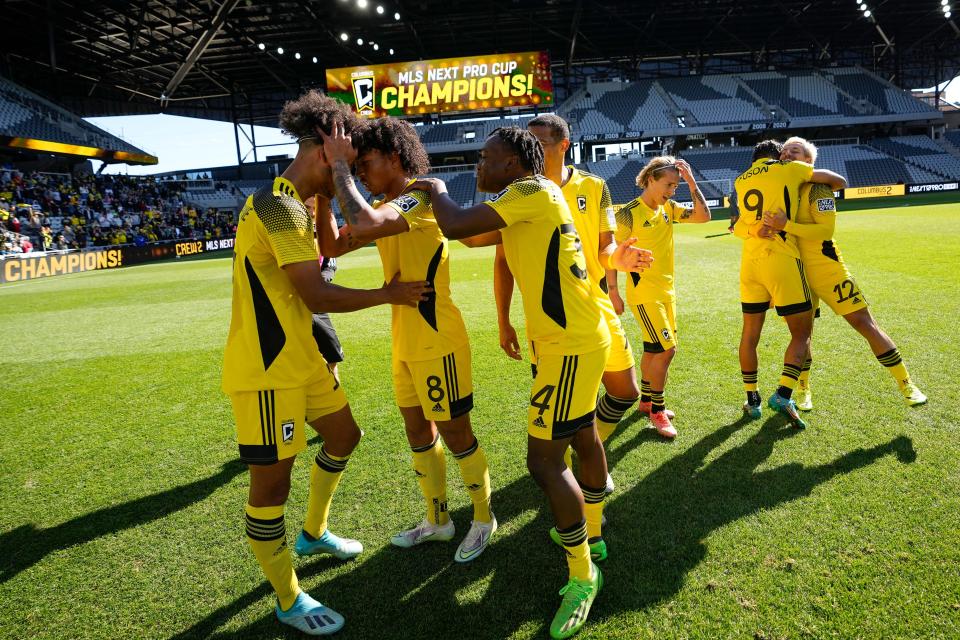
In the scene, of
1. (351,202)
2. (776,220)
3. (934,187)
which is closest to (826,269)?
(776,220)

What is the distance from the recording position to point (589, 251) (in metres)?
3.52

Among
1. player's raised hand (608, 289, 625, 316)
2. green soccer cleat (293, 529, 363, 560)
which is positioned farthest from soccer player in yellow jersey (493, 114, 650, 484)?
green soccer cleat (293, 529, 363, 560)

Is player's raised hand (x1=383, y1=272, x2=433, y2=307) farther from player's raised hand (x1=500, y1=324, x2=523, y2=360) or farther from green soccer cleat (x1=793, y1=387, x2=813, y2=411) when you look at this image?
green soccer cleat (x1=793, y1=387, x2=813, y2=411)

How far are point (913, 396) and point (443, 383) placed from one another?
4041 millimetres

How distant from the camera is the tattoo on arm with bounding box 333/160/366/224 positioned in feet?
7.92

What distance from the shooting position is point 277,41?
34938 mm

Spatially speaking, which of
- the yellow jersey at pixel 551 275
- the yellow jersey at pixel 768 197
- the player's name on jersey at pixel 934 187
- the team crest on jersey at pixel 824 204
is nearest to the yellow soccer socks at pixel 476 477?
the yellow jersey at pixel 551 275

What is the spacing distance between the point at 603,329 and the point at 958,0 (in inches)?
2052

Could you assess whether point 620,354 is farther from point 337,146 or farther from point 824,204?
point 824,204

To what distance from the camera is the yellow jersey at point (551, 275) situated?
251 cm

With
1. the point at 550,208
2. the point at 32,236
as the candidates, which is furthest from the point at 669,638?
the point at 32,236

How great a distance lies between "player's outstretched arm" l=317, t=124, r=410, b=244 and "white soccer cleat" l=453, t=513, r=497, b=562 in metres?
1.81

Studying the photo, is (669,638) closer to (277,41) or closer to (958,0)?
(277,41)

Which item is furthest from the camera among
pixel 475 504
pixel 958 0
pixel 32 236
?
pixel 958 0
